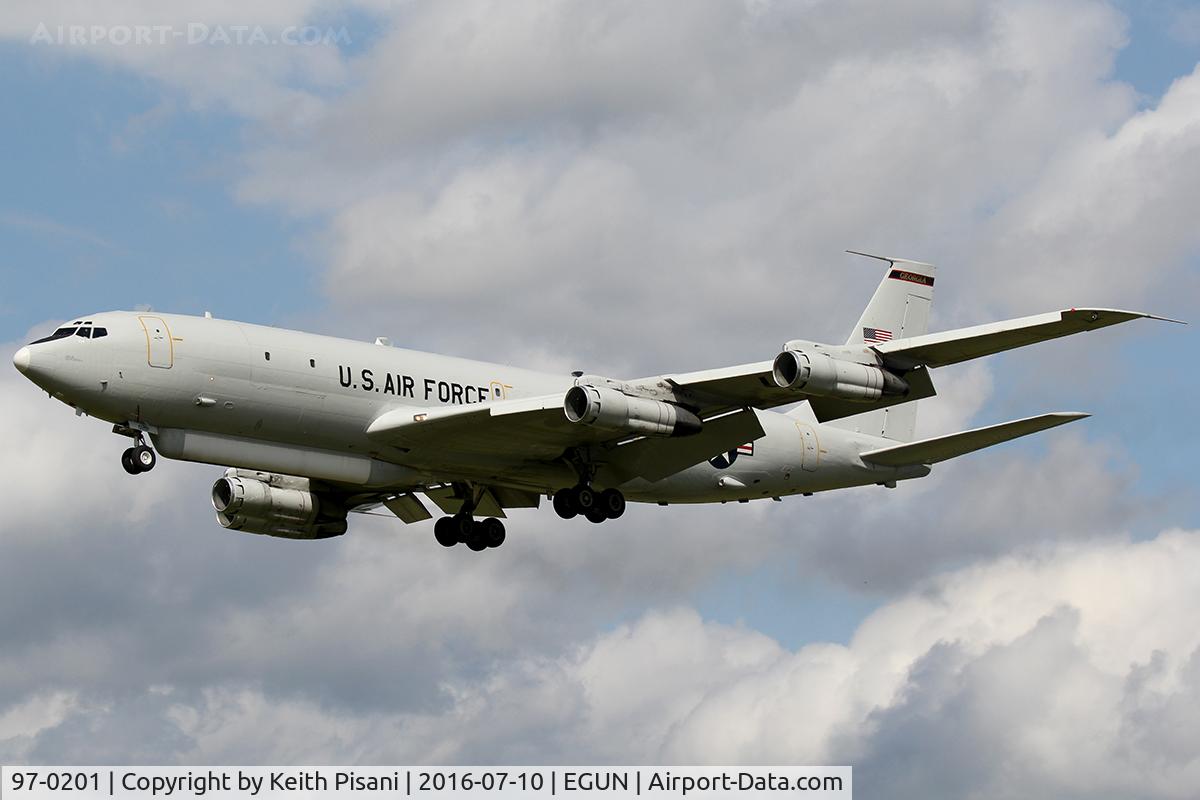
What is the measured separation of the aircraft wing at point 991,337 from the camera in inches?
1777

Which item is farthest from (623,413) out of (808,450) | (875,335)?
(875,335)

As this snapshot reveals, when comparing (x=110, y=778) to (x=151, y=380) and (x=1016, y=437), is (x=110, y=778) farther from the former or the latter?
(x=1016, y=437)

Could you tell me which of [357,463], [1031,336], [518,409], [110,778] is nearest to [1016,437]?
[1031,336]

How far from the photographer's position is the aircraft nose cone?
46.2 meters

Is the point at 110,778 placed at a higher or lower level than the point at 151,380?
lower

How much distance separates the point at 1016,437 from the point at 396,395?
16.8m

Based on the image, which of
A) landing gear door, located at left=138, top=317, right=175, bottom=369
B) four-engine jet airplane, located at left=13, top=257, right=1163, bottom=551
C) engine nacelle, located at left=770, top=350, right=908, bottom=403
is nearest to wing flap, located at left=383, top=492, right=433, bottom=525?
four-engine jet airplane, located at left=13, top=257, right=1163, bottom=551

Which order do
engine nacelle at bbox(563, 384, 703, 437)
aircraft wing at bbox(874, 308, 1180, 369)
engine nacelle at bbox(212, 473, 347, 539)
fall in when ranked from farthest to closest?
1. engine nacelle at bbox(212, 473, 347, 539)
2. engine nacelle at bbox(563, 384, 703, 437)
3. aircraft wing at bbox(874, 308, 1180, 369)

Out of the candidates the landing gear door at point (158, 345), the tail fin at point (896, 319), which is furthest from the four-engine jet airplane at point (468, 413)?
the tail fin at point (896, 319)

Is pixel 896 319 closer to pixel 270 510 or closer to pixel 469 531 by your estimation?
pixel 469 531

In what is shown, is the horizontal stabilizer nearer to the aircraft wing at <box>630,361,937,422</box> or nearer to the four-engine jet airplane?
the four-engine jet airplane

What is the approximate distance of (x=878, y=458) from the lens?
188ft

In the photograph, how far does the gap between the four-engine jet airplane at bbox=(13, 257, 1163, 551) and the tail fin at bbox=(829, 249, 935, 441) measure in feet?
13.0

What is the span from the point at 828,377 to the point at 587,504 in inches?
340
